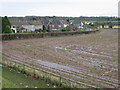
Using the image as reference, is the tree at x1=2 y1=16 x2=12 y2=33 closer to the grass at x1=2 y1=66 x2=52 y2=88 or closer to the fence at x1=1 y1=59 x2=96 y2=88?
the fence at x1=1 y1=59 x2=96 y2=88

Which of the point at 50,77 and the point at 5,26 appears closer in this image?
the point at 50,77

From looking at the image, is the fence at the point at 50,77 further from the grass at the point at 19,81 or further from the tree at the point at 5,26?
the tree at the point at 5,26

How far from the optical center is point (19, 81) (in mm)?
12055

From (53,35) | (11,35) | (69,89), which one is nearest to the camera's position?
(69,89)

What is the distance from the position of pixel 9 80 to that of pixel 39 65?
422cm

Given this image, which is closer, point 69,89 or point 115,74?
point 69,89

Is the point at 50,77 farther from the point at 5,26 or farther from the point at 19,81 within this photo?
the point at 5,26

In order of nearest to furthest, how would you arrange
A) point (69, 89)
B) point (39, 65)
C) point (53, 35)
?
point (69, 89), point (39, 65), point (53, 35)

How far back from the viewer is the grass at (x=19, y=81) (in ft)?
36.6

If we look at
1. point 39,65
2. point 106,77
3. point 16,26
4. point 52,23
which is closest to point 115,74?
point 106,77

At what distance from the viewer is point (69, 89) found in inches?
389

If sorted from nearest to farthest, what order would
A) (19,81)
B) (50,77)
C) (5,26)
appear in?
(50,77), (19,81), (5,26)

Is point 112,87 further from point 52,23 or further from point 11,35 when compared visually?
point 52,23

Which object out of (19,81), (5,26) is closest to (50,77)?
(19,81)
